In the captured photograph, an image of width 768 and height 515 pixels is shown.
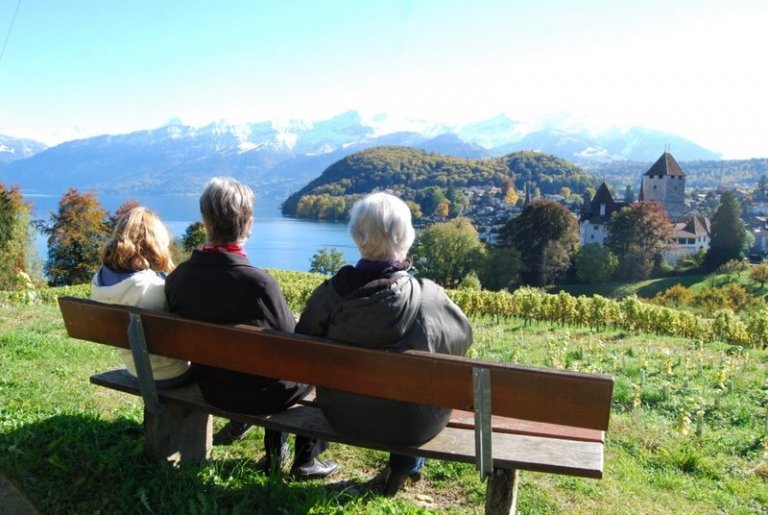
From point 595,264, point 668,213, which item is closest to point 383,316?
point 595,264

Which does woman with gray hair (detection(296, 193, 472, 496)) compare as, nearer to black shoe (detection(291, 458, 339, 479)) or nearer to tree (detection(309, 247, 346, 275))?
black shoe (detection(291, 458, 339, 479))

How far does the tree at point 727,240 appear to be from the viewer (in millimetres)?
55062

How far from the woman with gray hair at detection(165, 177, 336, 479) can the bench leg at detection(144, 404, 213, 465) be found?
0.94ft

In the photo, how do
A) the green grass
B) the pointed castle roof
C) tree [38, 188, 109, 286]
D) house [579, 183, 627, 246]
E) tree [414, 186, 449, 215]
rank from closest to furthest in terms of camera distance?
tree [38, 188, 109, 286] < the green grass < house [579, 183, 627, 246] < the pointed castle roof < tree [414, 186, 449, 215]

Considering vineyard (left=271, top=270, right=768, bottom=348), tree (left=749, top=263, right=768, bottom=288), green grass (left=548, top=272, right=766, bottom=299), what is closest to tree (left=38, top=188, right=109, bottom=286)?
green grass (left=548, top=272, right=766, bottom=299)

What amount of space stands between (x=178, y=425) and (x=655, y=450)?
319 cm

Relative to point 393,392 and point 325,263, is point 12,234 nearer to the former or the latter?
point 325,263

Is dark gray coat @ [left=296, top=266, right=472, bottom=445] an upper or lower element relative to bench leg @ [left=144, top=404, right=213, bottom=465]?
upper

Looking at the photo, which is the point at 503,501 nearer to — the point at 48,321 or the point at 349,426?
the point at 349,426

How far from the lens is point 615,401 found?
18.7ft

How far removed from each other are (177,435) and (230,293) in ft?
3.12

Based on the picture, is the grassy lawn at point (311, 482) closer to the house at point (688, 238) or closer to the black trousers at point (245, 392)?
the black trousers at point (245, 392)

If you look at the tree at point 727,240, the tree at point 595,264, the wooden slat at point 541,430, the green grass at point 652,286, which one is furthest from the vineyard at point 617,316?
the tree at point 727,240

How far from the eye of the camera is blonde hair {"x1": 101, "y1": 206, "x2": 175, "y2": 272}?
3.18m
